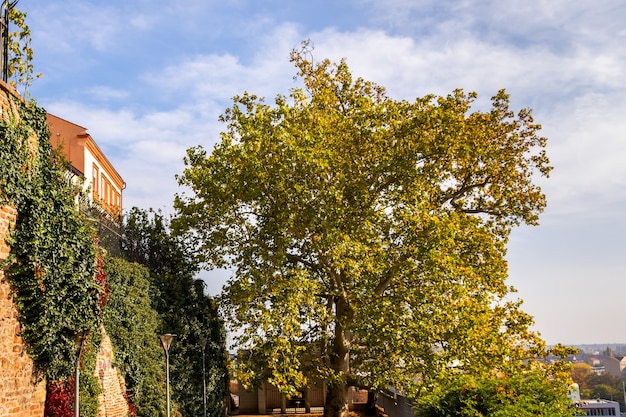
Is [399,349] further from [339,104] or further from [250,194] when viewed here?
[339,104]

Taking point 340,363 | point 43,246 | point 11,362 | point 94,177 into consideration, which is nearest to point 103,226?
point 43,246

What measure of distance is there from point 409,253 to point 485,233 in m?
2.91

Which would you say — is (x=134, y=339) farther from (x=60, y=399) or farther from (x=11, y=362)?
(x=11, y=362)

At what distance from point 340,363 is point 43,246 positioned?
1278 cm

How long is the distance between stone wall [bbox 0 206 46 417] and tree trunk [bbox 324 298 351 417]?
12.1 m

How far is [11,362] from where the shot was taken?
1064 centimetres

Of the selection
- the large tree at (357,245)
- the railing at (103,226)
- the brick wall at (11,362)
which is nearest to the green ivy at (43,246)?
the brick wall at (11,362)

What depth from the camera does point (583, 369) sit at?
15575 centimetres

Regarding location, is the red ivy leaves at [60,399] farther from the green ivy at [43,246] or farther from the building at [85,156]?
the building at [85,156]

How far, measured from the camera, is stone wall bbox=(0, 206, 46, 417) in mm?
10414

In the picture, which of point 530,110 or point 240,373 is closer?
point 240,373

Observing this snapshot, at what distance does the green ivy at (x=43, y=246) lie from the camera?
1102cm

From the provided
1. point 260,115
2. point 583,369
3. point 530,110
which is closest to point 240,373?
point 260,115

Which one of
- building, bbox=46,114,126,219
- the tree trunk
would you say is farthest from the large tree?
building, bbox=46,114,126,219
